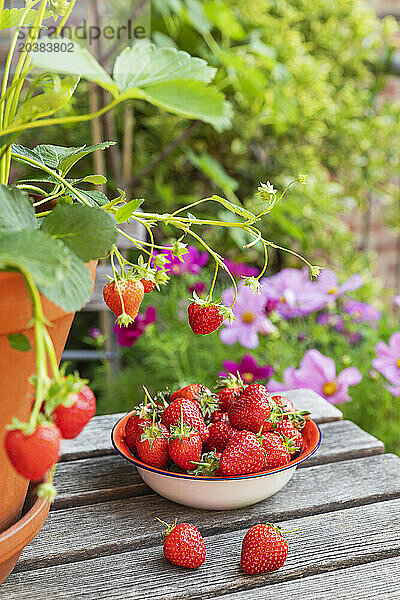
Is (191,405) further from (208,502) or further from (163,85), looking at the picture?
(163,85)

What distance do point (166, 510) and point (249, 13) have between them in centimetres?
190

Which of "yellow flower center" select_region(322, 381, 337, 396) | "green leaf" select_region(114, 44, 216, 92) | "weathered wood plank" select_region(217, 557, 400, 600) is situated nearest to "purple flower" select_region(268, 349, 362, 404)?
"yellow flower center" select_region(322, 381, 337, 396)

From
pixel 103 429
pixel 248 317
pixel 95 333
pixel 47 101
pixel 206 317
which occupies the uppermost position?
pixel 47 101

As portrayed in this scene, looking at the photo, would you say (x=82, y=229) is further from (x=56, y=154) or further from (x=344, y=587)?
(x=344, y=587)

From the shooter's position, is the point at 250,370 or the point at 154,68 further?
the point at 250,370

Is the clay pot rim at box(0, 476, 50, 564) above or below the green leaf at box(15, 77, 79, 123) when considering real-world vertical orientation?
below

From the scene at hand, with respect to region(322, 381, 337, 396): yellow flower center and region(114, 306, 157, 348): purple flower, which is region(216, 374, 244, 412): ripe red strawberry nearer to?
region(322, 381, 337, 396): yellow flower center

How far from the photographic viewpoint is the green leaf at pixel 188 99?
453 mm

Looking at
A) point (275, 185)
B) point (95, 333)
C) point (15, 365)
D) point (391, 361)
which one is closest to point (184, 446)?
point (15, 365)

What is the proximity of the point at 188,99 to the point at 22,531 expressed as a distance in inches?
16.1

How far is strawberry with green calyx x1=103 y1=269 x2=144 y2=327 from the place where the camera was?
0.62 m

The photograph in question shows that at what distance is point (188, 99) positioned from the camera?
46 centimetres

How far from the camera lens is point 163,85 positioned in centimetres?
48

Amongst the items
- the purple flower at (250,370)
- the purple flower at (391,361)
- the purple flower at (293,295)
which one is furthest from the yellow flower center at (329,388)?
the purple flower at (293,295)
